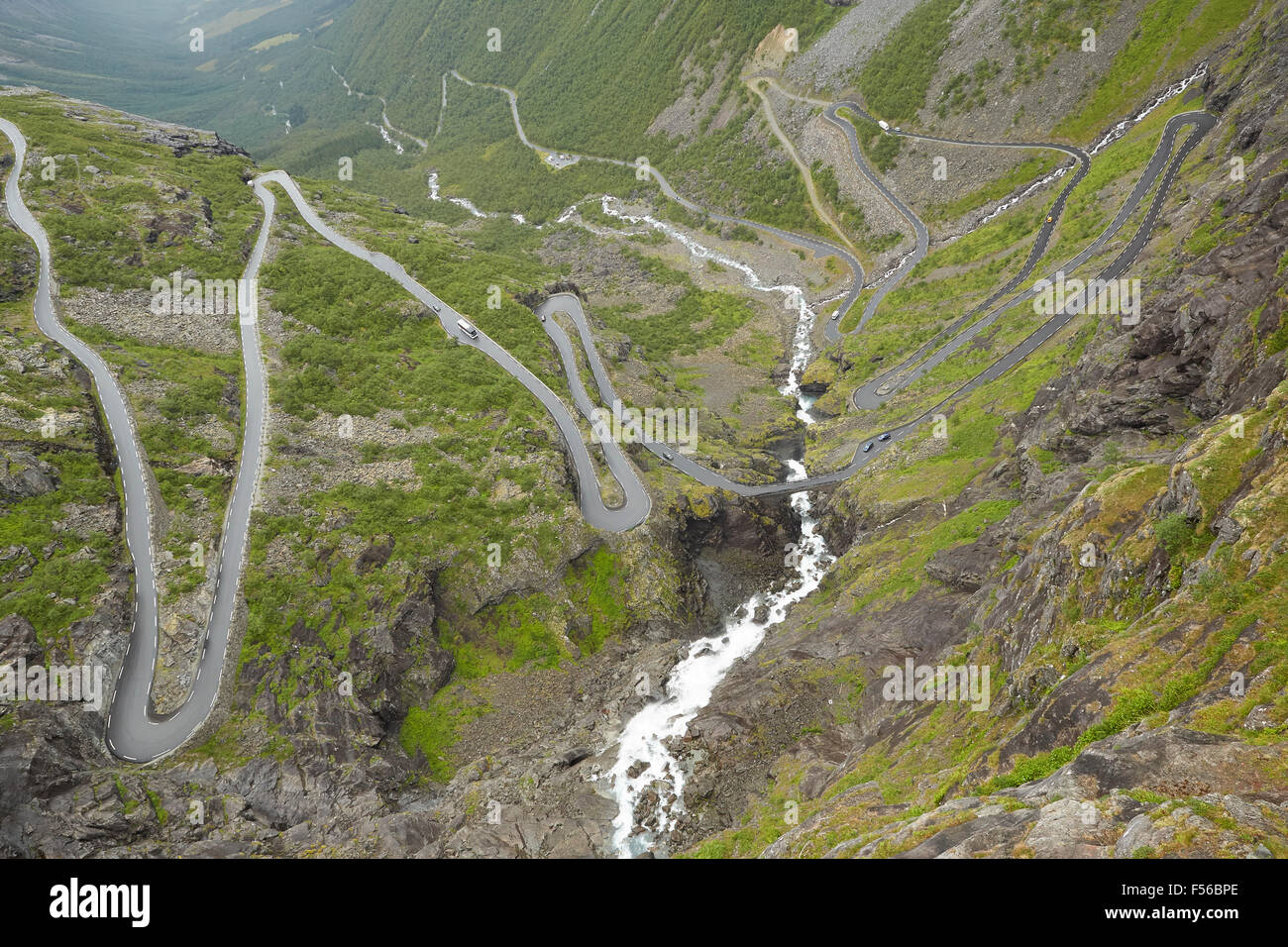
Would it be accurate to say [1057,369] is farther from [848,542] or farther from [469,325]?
[469,325]

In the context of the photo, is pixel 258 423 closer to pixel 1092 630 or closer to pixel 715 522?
pixel 715 522

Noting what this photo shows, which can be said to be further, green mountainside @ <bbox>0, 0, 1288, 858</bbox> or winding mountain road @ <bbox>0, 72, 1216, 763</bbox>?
winding mountain road @ <bbox>0, 72, 1216, 763</bbox>

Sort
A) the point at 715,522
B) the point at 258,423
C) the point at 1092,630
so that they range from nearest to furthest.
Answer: the point at 1092,630, the point at 258,423, the point at 715,522

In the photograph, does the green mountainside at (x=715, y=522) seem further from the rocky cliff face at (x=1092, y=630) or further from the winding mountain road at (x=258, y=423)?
the winding mountain road at (x=258, y=423)

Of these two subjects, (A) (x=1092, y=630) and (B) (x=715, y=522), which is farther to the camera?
(B) (x=715, y=522)

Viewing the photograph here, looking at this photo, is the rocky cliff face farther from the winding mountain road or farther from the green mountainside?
the winding mountain road

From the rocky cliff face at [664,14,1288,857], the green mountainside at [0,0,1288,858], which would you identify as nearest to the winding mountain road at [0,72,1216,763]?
the green mountainside at [0,0,1288,858]

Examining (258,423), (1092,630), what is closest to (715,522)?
(1092,630)

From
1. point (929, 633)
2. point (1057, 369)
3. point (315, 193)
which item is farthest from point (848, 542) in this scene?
point (315, 193)
